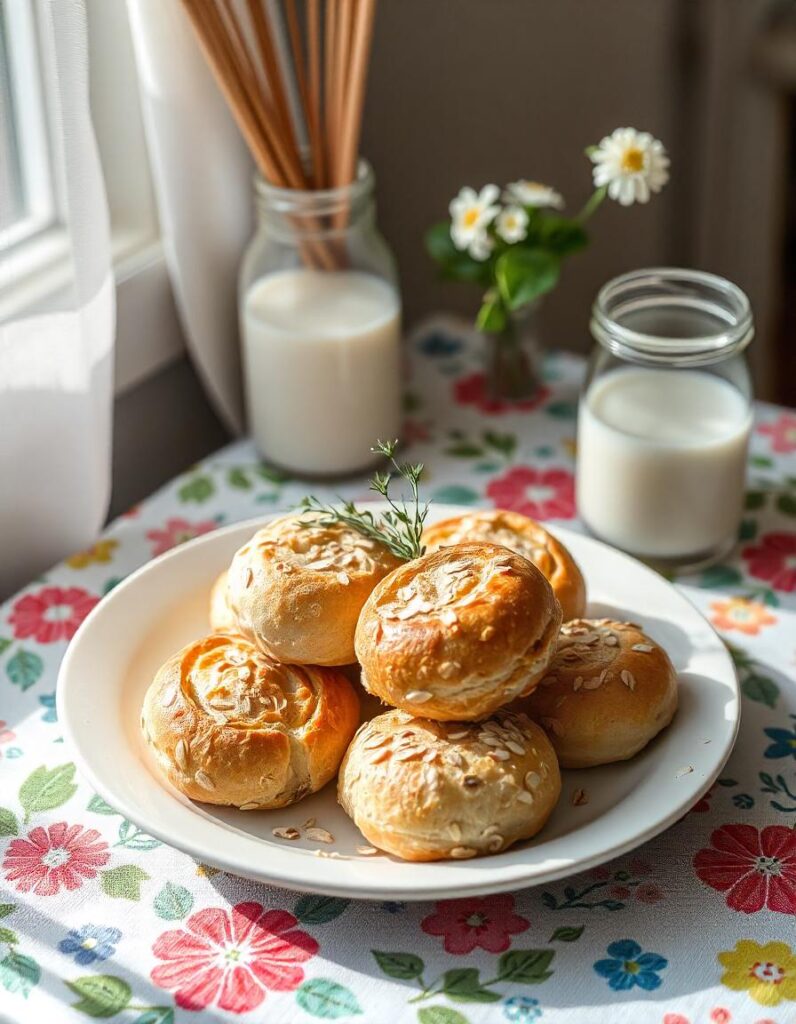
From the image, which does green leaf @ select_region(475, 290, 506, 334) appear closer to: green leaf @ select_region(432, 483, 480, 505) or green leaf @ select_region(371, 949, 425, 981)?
green leaf @ select_region(432, 483, 480, 505)

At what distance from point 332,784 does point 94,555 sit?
40cm

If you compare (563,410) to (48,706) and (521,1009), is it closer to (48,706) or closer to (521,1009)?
(48,706)

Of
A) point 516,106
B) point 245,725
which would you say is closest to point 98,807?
point 245,725

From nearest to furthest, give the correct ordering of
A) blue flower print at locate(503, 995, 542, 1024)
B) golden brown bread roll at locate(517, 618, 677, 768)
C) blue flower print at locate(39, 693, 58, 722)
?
blue flower print at locate(503, 995, 542, 1024), golden brown bread roll at locate(517, 618, 677, 768), blue flower print at locate(39, 693, 58, 722)

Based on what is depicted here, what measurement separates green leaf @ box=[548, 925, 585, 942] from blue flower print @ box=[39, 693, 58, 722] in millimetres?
400

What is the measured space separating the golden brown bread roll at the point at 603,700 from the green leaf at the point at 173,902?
240 millimetres

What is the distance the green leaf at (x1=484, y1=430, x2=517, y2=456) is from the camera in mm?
1266

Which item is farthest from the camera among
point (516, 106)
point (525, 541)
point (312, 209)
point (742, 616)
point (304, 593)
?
point (516, 106)

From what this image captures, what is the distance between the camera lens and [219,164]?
1.20 meters

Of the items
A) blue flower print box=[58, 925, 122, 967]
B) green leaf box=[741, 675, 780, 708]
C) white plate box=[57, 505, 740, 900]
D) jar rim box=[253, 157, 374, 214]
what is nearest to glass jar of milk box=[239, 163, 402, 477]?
jar rim box=[253, 157, 374, 214]

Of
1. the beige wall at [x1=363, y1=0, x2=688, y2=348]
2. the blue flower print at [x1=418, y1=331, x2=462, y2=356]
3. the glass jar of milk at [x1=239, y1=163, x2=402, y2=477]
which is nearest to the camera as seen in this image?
the glass jar of milk at [x1=239, y1=163, x2=402, y2=477]

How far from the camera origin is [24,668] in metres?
0.98

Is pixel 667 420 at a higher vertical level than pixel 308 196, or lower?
lower

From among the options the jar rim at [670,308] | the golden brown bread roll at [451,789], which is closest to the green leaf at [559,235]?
the jar rim at [670,308]
